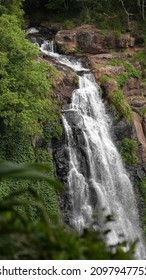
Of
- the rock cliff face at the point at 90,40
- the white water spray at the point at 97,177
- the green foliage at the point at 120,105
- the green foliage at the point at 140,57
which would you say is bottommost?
the white water spray at the point at 97,177

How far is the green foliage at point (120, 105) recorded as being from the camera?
760 inches

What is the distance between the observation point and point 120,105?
19.6m

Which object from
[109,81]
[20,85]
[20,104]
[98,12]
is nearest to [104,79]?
[109,81]

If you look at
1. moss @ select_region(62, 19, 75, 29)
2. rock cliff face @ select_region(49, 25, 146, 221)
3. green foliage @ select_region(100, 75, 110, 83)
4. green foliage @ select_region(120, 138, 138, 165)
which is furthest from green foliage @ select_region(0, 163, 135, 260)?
moss @ select_region(62, 19, 75, 29)

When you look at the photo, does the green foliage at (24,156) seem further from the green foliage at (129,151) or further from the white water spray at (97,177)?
the green foliage at (129,151)

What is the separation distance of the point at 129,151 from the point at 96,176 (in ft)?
8.01

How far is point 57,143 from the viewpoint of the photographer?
1717 centimetres

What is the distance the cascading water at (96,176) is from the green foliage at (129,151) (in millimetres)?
350

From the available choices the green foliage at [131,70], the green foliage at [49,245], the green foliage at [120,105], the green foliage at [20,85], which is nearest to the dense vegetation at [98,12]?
the green foliage at [131,70]

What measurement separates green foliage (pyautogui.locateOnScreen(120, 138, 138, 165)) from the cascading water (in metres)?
0.35

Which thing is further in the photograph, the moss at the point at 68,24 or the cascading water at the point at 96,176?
the moss at the point at 68,24

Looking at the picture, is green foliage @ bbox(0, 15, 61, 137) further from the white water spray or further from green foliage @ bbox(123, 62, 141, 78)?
green foliage @ bbox(123, 62, 141, 78)

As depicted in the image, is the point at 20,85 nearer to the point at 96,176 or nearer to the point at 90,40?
the point at 96,176

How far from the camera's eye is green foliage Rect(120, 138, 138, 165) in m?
18.5
